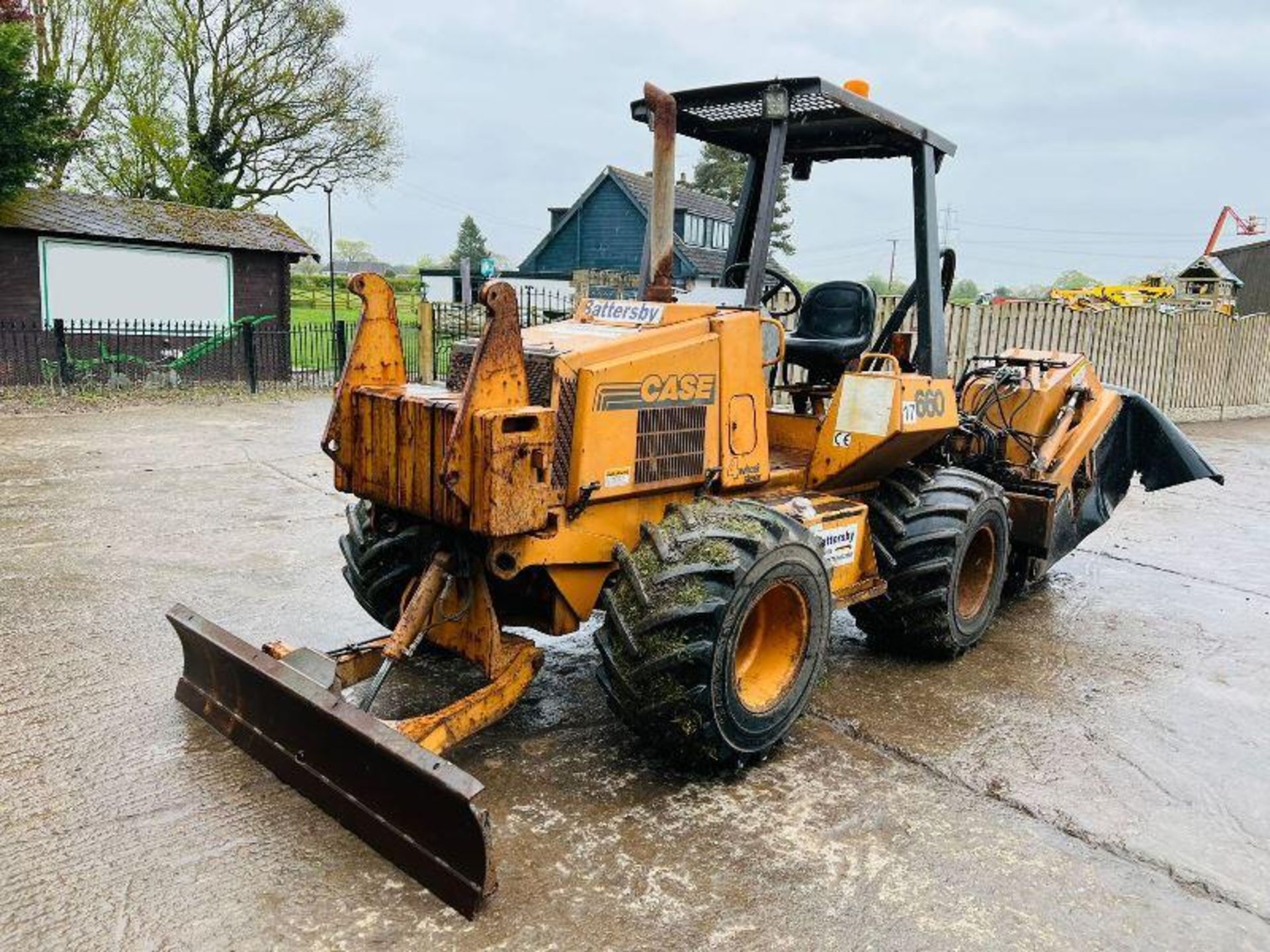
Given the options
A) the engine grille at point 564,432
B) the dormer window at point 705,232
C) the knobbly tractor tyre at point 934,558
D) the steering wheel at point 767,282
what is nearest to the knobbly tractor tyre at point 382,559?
the engine grille at point 564,432

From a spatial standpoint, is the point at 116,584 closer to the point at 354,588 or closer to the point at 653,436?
the point at 354,588

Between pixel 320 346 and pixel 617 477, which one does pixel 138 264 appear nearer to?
pixel 320 346

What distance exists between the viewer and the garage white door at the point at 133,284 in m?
17.3

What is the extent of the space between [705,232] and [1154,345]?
2088 cm

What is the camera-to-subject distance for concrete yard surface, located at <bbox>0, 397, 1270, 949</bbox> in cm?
296

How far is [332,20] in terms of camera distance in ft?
85.9

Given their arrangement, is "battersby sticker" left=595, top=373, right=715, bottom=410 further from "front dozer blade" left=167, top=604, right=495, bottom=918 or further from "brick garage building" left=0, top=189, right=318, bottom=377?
"brick garage building" left=0, top=189, right=318, bottom=377

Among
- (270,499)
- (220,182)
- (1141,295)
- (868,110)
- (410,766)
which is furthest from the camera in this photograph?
(220,182)

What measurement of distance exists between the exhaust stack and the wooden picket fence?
26.7 feet

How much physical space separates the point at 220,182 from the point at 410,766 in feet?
85.9

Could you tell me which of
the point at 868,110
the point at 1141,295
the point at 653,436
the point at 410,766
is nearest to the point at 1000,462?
the point at 868,110

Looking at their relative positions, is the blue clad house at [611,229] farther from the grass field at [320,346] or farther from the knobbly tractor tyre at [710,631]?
the knobbly tractor tyre at [710,631]

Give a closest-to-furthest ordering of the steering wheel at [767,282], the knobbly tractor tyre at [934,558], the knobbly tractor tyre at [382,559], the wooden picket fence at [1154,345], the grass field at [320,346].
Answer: the knobbly tractor tyre at [382,559], the knobbly tractor tyre at [934,558], the steering wheel at [767,282], the wooden picket fence at [1154,345], the grass field at [320,346]

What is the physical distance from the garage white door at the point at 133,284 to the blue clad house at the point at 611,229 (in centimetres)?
1627
